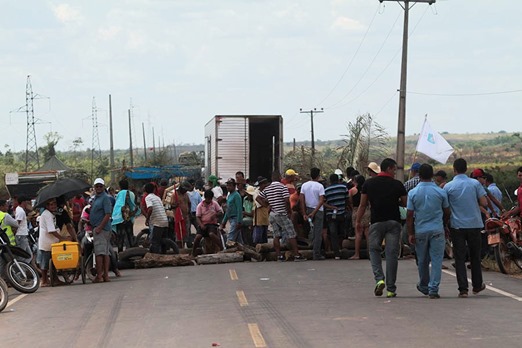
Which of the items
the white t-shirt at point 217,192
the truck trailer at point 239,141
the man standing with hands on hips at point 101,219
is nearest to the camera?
the man standing with hands on hips at point 101,219

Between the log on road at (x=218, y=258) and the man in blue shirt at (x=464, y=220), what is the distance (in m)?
8.20

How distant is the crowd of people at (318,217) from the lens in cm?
1463

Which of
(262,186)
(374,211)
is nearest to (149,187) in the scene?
(262,186)

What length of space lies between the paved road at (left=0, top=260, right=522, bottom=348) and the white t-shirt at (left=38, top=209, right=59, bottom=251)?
90 cm

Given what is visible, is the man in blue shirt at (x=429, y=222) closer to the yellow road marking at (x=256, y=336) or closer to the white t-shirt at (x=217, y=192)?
the yellow road marking at (x=256, y=336)

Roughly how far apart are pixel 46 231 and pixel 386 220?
7.22m

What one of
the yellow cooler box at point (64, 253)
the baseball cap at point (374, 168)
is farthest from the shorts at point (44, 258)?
the baseball cap at point (374, 168)

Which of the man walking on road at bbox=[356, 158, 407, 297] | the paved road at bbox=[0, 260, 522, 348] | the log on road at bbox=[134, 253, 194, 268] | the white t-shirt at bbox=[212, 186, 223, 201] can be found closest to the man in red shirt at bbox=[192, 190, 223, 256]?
the log on road at bbox=[134, 253, 194, 268]

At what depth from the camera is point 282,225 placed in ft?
71.6

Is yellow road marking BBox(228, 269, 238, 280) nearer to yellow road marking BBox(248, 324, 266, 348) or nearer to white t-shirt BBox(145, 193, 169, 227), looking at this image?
white t-shirt BBox(145, 193, 169, 227)

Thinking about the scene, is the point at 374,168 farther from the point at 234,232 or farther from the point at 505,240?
the point at 234,232

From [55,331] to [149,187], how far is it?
10.4 metres

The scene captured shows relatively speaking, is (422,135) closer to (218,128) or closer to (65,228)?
(218,128)

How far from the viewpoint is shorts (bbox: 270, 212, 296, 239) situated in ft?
71.6
